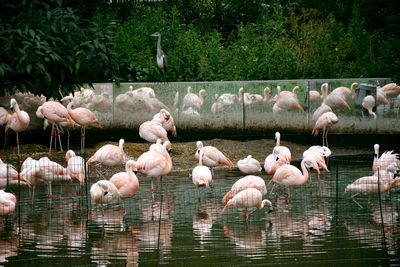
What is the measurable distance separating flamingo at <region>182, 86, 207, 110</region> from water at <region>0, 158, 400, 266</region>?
6105 millimetres

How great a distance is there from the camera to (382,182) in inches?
364

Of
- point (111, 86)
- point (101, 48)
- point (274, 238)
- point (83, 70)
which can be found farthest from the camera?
point (111, 86)

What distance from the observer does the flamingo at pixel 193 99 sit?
54.6ft

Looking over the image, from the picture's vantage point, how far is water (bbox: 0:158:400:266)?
659 cm

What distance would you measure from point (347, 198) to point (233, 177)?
299cm

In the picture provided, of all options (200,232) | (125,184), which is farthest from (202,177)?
(200,232)

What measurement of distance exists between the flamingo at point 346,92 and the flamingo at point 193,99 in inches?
136

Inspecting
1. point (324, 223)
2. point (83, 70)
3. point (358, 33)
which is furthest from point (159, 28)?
point (324, 223)

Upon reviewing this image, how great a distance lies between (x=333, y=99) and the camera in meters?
16.3

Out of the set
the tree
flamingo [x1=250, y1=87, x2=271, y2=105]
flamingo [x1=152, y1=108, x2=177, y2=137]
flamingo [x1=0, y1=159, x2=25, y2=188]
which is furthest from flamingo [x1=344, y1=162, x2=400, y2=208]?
flamingo [x1=250, y1=87, x2=271, y2=105]

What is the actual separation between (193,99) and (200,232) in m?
9.02

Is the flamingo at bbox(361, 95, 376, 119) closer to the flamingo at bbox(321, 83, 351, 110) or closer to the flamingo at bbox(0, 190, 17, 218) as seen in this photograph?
the flamingo at bbox(321, 83, 351, 110)

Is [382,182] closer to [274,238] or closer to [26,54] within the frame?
[274,238]

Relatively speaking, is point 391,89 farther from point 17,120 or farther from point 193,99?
point 17,120
